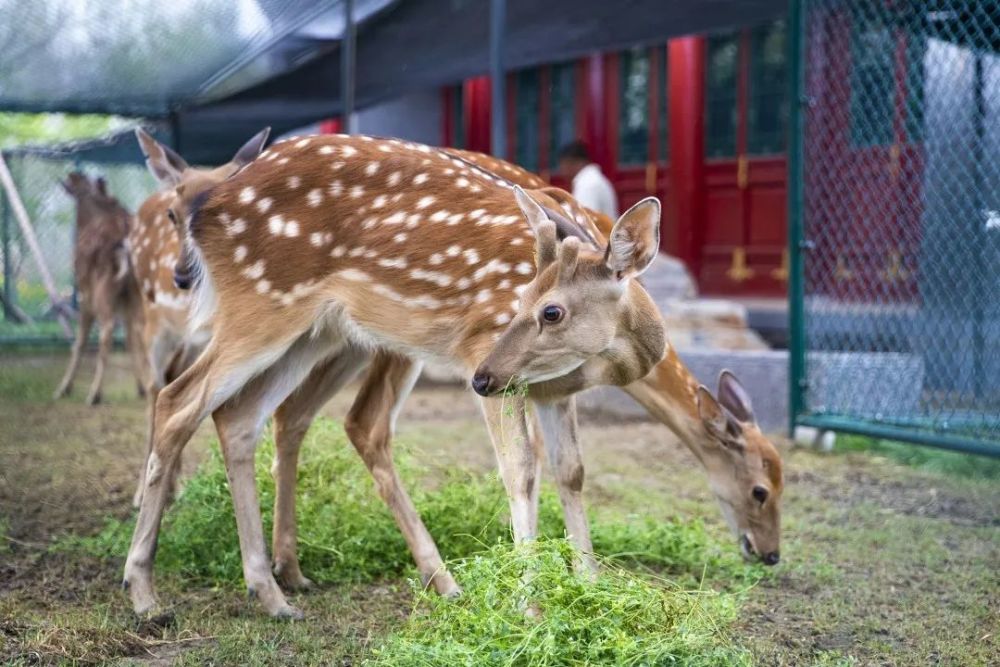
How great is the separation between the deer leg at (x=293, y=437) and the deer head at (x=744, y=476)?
135cm

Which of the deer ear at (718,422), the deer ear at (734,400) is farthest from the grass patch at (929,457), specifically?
the deer ear at (718,422)

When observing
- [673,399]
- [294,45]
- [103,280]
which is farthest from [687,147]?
[673,399]

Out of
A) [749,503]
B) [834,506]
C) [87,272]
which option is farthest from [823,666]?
[87,272]

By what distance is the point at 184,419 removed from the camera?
4.11 metres

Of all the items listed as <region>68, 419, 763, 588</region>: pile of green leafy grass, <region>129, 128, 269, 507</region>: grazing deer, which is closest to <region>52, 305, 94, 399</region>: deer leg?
<region>129, 128, 269, 507</region>: grazing deer

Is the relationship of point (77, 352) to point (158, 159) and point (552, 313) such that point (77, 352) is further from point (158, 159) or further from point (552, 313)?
point (552, 313)

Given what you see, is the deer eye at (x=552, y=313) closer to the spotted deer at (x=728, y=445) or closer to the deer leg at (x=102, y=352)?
the spotted deer at (x=728, y=445)

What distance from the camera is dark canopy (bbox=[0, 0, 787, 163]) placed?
21.7 ft

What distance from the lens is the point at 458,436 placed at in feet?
25.6

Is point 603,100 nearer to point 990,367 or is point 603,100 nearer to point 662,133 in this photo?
point 662,133

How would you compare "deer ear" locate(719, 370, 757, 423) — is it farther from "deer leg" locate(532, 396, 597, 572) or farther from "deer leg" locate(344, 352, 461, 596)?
"deer leg" locate(344, 352, 461, 596)

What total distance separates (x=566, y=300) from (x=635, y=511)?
7.52 ft

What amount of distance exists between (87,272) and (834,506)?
5869 millimetres

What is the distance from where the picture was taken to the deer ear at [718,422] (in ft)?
15.4
